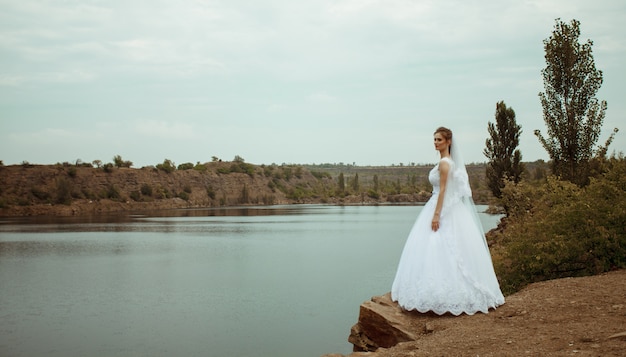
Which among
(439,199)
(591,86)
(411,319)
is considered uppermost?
(591,86)

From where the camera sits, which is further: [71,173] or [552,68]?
[71,173]

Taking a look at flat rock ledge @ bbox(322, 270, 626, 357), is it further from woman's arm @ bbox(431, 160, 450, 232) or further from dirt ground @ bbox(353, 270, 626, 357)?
woman's arm @ bbox(431, 160, 450, 232)

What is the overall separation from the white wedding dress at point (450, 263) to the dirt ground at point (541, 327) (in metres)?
0.19

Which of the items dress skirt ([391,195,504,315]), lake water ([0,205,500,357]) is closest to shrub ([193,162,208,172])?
lake water ([0,205,500,357])

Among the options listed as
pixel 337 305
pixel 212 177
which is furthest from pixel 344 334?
pixel 212 177

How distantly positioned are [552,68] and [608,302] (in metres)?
12.5

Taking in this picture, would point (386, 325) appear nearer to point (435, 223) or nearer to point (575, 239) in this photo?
point (435, 223)

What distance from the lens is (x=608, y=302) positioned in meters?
6.08

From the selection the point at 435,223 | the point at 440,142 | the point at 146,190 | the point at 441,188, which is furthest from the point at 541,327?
the point at 146,190

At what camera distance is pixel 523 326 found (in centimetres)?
568

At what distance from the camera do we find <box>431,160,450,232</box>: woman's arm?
6.68 meters

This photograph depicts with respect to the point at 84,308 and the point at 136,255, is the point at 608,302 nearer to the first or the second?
the point at 84,308

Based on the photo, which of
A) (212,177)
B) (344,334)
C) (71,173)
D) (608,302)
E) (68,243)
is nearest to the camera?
(608,302)

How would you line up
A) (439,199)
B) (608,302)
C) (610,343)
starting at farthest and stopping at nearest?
1. (439,199)
2. (608,302)
3. (610,343)
